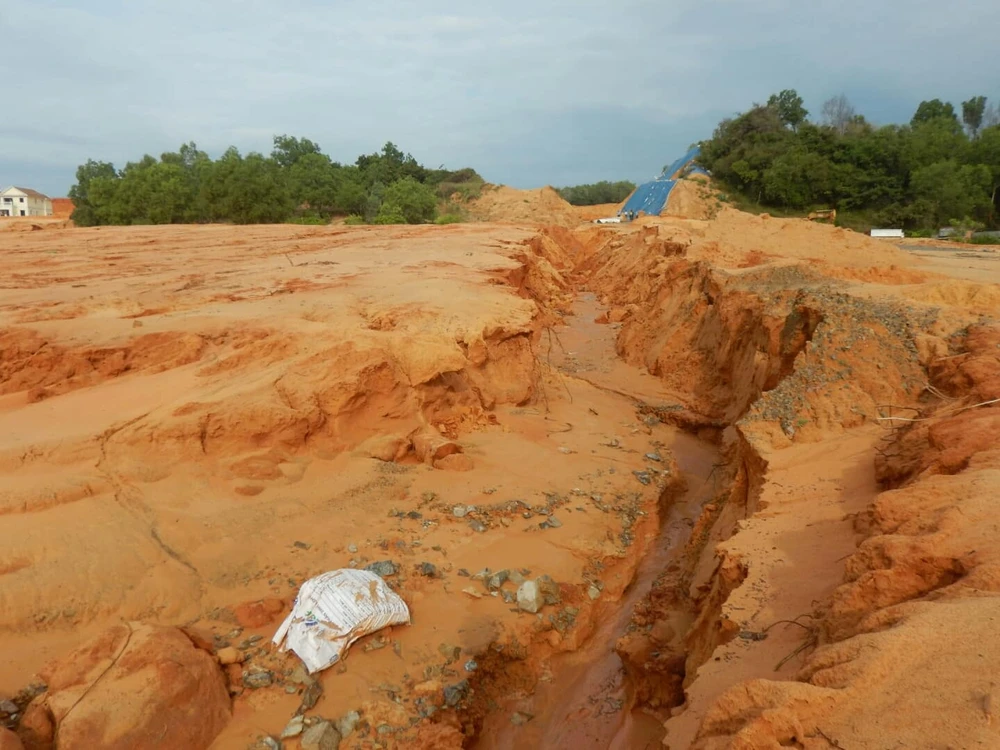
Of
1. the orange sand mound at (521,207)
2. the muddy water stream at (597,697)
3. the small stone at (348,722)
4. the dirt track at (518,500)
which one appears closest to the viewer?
the dirt track at (518,500)

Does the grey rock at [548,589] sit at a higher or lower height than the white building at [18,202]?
lower

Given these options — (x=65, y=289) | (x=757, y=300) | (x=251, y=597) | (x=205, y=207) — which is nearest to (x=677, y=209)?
(x=205, y=207)

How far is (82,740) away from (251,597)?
51.7 inches

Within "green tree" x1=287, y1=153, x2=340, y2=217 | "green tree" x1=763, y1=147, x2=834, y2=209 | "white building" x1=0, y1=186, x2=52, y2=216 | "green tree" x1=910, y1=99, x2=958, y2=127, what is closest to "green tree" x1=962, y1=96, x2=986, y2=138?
"green tree" x1=910, y1=99, x2=958, y2=127

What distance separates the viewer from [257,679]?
11.5 feet

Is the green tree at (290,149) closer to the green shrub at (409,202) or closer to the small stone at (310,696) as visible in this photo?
the green shrub at (409,202)

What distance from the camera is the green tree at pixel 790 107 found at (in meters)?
37.3

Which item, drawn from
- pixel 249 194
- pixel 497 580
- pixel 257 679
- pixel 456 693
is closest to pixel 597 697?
pixel 456 693

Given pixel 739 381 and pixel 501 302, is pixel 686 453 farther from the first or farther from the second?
pixel 501 302

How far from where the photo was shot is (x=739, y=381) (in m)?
8.00

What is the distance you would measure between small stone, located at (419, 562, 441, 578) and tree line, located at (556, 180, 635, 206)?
48.2 m

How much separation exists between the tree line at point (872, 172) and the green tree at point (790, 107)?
14.6 feet

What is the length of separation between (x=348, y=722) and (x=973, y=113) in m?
63.2

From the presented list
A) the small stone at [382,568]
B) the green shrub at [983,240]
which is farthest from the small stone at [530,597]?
the green shrub at [983,240]
